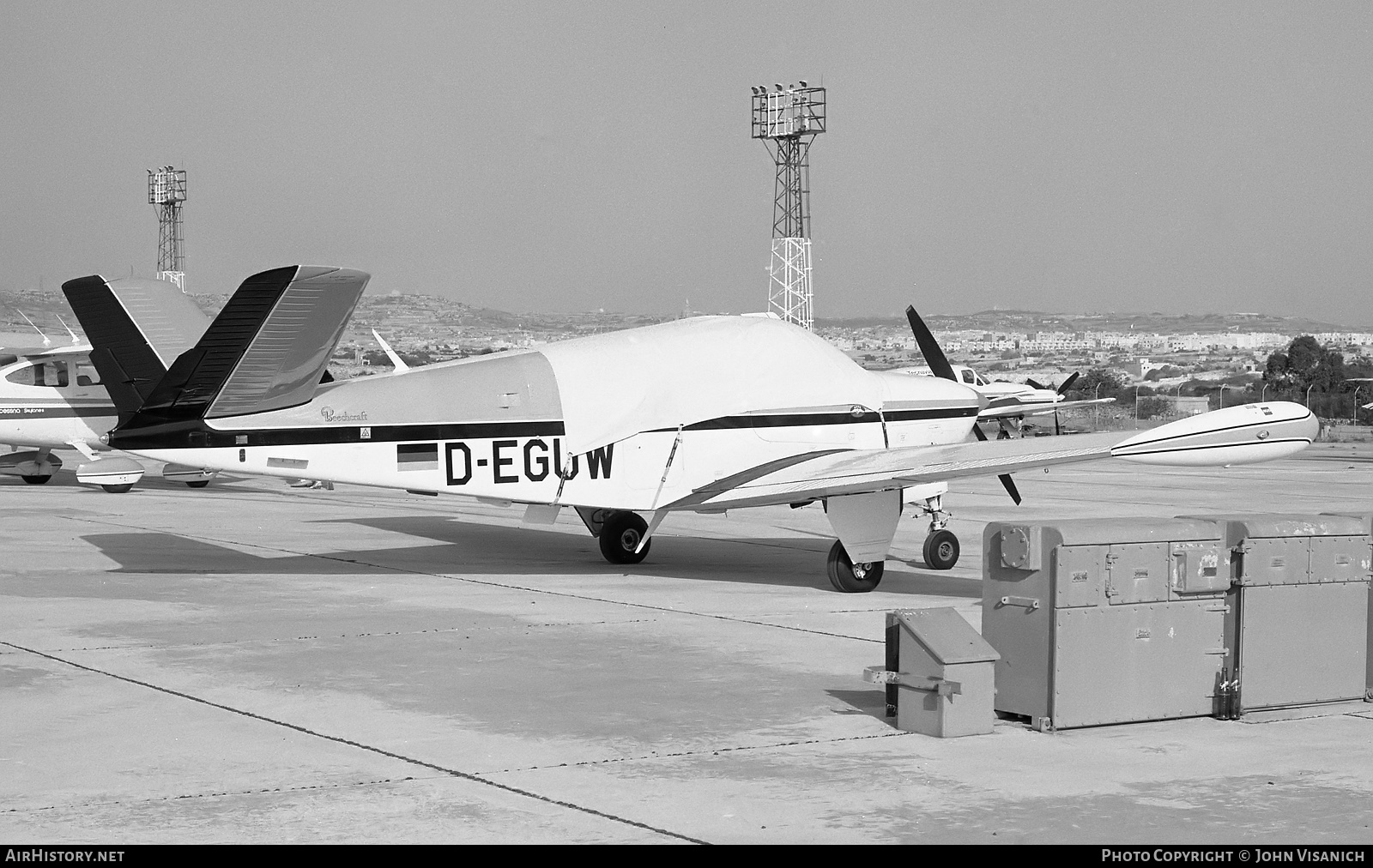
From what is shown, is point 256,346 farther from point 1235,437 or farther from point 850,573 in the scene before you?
point 1235,437

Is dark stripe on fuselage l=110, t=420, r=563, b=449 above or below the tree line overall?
above

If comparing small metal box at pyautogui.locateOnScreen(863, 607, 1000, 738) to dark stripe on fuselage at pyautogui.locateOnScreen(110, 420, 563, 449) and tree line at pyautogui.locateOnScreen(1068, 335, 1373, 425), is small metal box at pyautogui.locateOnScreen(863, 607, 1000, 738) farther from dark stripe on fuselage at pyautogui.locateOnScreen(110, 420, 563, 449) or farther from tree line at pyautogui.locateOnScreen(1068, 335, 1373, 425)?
tree line at pyautogui.locateOnScreen(1068, 335, 1373, 425)

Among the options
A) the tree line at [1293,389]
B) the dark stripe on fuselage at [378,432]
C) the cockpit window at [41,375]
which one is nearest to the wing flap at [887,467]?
the dark stripe on fuselage at [378,432]

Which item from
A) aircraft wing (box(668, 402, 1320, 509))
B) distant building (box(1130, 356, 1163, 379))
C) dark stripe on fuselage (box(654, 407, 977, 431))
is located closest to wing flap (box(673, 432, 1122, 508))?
aircraft wing (box(668, 402, 1320, 509))

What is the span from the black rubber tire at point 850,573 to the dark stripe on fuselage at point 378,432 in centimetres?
170

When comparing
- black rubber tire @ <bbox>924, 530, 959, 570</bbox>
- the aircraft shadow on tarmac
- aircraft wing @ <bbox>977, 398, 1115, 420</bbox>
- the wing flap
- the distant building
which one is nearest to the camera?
the wing flap

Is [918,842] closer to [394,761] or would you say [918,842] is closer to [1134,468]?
[394,761]

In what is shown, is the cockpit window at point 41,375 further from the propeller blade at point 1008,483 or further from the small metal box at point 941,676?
the small metal box at point 941,676

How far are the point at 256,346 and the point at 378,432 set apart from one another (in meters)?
1.37

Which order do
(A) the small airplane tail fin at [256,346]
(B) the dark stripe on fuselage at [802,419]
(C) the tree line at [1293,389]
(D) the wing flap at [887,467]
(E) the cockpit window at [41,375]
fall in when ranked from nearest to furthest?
(A) the small airplane tail fin at [256,346], (D) the wing flap at [887,467], (B) the dark stripe on fuselage at [802,419], (E) the cockpit window at [41,375], (C) the tree line at [1293,389]

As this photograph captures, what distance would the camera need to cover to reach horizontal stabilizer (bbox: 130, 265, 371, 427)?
13055mm

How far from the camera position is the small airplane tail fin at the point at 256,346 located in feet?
42.8

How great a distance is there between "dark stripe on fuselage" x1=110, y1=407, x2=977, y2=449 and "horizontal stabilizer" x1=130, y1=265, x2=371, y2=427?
0.55ft

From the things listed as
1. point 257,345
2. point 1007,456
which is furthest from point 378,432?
point 1007,456
